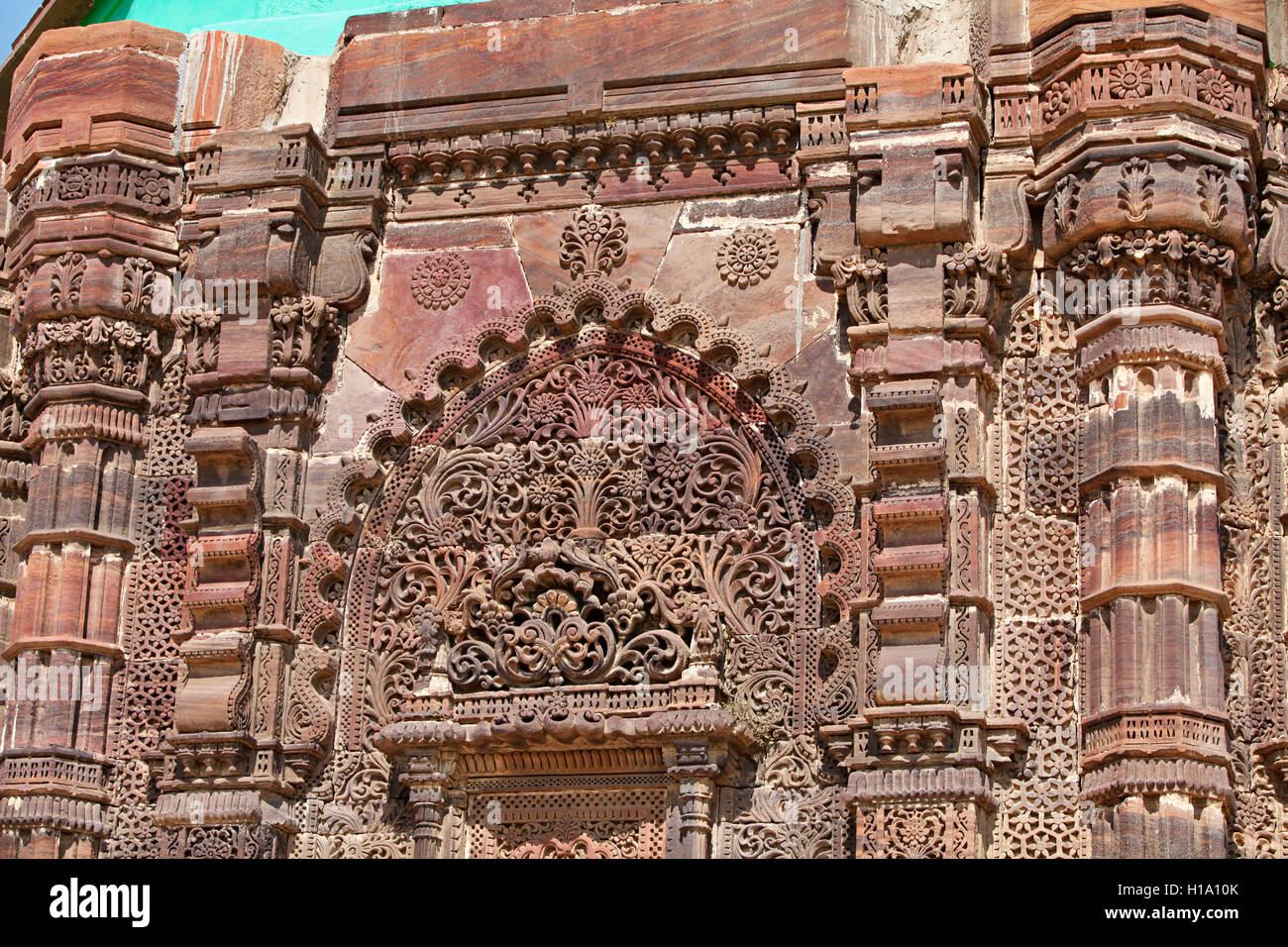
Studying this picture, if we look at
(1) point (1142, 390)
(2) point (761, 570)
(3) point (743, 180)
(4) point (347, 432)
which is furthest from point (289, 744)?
(1) point (1142, 390)

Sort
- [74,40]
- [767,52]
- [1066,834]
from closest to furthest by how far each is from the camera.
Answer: [1066,834] → [767,52] → [74,40]

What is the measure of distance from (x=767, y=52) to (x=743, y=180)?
73 centimetres

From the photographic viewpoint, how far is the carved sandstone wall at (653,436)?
12.3 meters

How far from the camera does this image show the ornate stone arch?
41.5ft

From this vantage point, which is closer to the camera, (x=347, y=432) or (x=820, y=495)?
(x=820, y=495)

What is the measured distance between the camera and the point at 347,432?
1380 centimetres

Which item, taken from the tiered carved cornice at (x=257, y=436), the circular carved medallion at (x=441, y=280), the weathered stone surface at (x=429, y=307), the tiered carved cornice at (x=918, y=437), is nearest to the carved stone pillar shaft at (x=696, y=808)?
the tiered carved cornice at (x=918, y=437)

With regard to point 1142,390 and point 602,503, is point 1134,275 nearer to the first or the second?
point 1142,390

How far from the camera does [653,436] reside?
13438mm

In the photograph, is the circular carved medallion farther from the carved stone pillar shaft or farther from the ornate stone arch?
the carved stone pillar shaft

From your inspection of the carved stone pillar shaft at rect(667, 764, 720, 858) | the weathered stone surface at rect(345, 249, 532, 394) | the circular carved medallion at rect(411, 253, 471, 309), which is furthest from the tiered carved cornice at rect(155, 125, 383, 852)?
the carved stone pillar shaft at rect(667, 764, 720, 858)

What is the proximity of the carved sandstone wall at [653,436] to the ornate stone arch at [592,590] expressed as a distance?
24mm

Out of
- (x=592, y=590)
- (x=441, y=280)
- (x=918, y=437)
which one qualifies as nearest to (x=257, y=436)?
(x=441, y=280)

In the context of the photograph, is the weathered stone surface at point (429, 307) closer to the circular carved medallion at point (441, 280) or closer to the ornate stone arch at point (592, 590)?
the circular carved medallion at point (441, 280)
